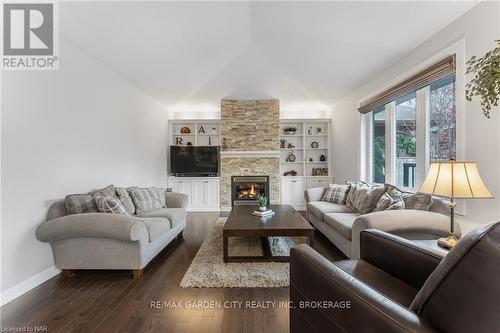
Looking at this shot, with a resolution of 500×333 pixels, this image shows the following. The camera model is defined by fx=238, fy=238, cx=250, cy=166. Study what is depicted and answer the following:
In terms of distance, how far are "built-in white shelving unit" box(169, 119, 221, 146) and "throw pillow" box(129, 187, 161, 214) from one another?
2.78 meters

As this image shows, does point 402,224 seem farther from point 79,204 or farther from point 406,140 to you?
point 79,204

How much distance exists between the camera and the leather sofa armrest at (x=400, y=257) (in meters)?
1.31

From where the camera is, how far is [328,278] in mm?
1082

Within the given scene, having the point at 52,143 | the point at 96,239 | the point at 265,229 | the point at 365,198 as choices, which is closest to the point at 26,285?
the point at 96,239

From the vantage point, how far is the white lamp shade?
1.66 meters

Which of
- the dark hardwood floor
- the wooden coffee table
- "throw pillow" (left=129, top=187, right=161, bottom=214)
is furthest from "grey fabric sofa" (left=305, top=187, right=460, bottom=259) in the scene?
"throw pillow" (left=129, top=187, right=161, bottom=214)

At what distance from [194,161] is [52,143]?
3450 millimetres

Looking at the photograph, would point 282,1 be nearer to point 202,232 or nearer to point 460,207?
point 460,207

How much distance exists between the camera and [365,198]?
129 inches

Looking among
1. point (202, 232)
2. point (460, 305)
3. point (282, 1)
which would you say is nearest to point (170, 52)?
point (282, 1)

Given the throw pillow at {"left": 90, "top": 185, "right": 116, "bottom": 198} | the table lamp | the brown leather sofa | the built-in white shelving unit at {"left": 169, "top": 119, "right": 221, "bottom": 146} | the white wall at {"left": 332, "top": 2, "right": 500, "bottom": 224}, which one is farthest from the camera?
the built-in white shelving unit at {"left": 169, "top": 119, "right": 221, "bottom": 146}

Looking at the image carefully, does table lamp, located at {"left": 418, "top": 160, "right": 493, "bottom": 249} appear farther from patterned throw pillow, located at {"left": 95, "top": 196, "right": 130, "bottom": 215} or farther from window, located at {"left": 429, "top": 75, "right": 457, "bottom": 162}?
patterned throw pillow, located at {"left": 95, "top": 196, "right": 130, "bottom": 215}

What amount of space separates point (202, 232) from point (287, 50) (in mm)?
3382

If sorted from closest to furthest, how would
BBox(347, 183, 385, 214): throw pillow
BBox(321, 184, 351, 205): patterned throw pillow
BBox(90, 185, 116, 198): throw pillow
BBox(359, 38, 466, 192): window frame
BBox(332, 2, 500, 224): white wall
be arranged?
1. BBox(332, 2, 500, 224): white wall
2. BBox(359, 38, 466, 192): window frame
3. BBox(90, 185, 116, 198): throw pillow
4. BBox(347, 183, 385, 214): throw pillow
5. BBox(321, 184, 351, 205): patterned throw pillow
